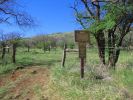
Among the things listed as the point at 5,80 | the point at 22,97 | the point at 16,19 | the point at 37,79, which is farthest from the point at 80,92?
the point at 16,19

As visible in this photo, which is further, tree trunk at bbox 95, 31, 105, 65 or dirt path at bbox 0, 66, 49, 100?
tree trunk at bbox 95, 31, 105, 65

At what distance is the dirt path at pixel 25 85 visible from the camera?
1531cm

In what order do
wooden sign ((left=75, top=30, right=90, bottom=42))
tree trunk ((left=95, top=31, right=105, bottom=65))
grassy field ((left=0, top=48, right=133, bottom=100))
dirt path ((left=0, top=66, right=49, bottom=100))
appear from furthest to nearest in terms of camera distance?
1. tree trunk ((left=95, top=31, right=105, bottom=65))
2. wooden sign ((left=75, top=30, right=90, bottom=42))
3. dirt path ((left=0, top=66, right=49, bottom=100))
4. grassy field ((left=0, top=48, right=133, bottom=100))

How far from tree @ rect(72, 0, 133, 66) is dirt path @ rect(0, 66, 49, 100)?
12.9 feet

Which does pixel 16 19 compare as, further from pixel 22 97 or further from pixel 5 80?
pixel 22 97

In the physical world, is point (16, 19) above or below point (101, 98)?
above

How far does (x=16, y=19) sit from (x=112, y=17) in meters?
18.6

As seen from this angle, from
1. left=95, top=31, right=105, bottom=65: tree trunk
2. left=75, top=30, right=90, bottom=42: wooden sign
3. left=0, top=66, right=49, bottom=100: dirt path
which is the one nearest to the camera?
left=0, top=66, right=49, bottom=100: dirt path

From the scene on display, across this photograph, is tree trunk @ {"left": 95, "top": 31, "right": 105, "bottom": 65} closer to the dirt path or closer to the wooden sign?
the dirt path

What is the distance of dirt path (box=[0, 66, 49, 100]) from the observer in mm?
15312

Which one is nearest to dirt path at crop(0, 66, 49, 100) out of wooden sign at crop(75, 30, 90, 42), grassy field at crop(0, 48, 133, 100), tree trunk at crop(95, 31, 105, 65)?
grassy field at crop(0, 48, 133, 100)

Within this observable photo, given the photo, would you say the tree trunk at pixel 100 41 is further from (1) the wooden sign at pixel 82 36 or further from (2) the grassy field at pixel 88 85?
(1) the wooden sign at pixel 82 36

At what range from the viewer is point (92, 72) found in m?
16.0

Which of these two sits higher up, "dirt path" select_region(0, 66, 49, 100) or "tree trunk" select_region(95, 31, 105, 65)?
"tree trunk" select_region(95, 31, 105, 65)
